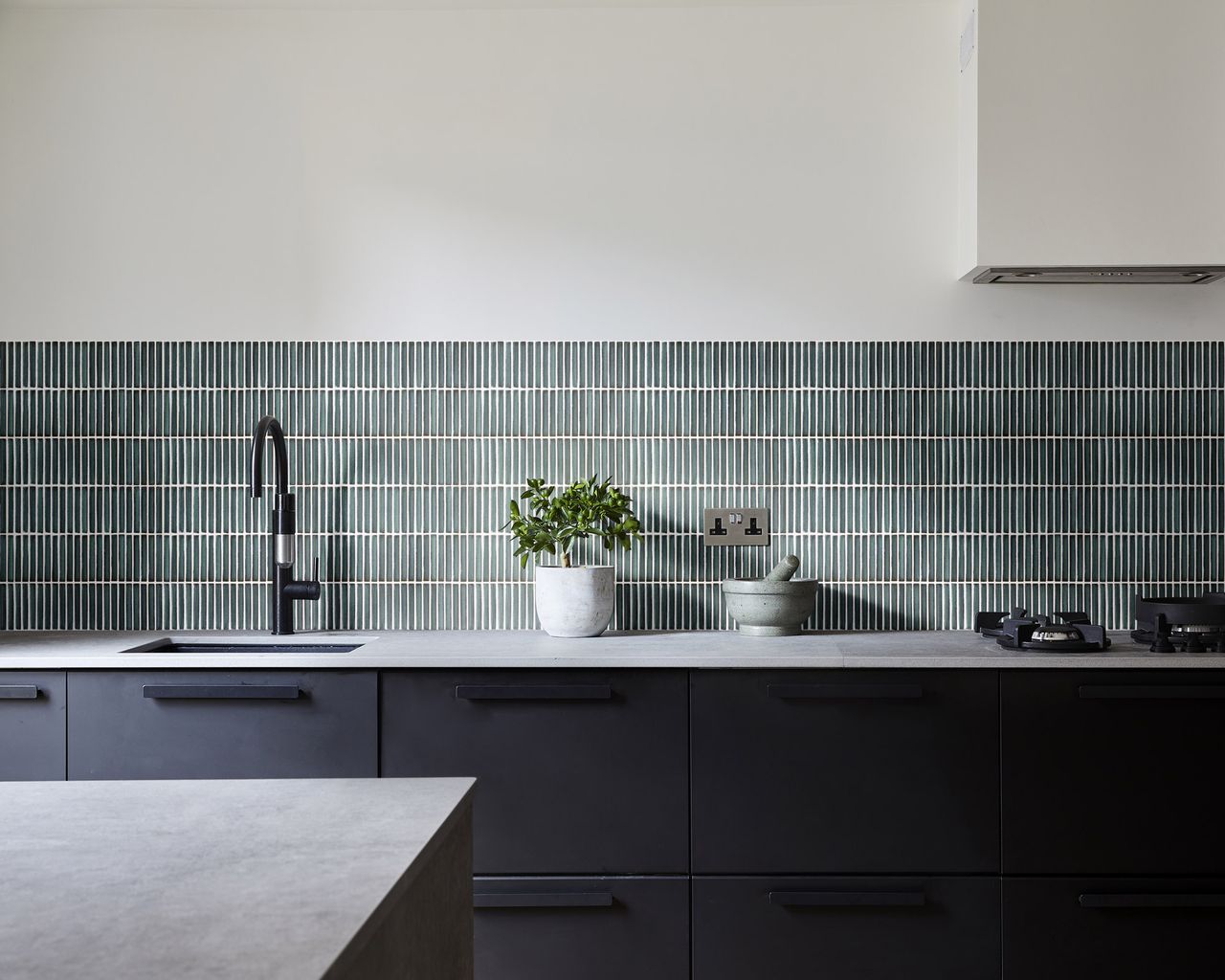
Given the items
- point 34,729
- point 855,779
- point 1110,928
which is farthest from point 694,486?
point 34,729

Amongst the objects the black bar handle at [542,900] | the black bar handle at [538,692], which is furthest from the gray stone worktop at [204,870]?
the black bar handle at [542,900]

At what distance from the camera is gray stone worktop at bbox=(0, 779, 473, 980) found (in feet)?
2.68

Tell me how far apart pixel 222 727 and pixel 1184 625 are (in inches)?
87.0

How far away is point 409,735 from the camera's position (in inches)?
94.8

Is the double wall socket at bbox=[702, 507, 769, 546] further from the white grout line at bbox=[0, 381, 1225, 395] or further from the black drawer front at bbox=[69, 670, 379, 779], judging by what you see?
the black drawer front at bbox=[69, 670, 379, 779]

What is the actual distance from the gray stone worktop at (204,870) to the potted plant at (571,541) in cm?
127

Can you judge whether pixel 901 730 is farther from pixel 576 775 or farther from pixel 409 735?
pixel 409 735

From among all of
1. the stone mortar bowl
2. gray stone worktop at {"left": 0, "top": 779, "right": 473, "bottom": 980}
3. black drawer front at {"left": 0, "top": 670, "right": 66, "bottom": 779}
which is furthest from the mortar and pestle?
black drawer front at {"left": 0, "top": 670, "right": 66, "bottom": 779}

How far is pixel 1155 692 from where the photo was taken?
7.64 ft

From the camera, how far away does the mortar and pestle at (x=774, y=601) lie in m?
2.70
